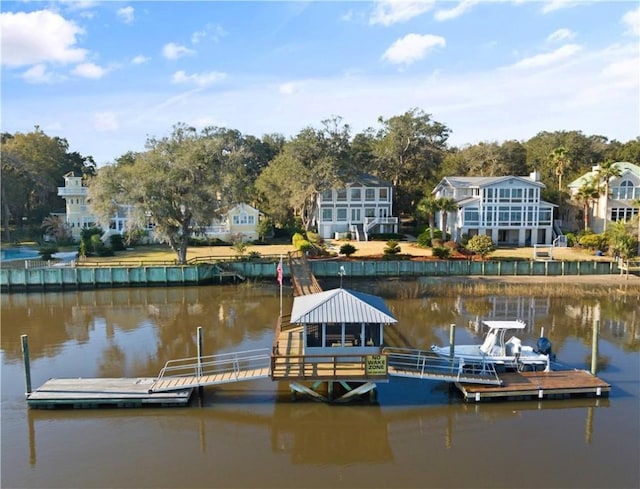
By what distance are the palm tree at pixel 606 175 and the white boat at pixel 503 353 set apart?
38.4 m

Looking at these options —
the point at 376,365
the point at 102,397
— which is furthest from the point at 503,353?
the point at 102,397

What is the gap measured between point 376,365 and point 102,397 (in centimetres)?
913

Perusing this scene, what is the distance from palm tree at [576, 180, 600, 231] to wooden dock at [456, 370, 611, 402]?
39.6 meters

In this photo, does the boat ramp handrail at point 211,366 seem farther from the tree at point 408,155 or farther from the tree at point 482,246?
the tree at point 408,155

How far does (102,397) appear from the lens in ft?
58.1

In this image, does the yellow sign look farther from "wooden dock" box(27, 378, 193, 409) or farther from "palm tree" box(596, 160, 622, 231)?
"palm tree" box(596, 160, 622, 231)

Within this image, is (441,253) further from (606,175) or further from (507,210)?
(606,175)

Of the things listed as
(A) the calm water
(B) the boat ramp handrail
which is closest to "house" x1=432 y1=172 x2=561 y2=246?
(A) the calm water

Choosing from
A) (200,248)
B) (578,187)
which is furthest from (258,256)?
(578,187)

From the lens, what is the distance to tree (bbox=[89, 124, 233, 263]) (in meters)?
38.5

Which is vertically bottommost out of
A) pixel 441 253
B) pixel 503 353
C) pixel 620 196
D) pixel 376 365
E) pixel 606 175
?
pixel 503 353

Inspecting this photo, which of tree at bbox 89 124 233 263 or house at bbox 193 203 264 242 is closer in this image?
tree at bbox 89 124 233 263

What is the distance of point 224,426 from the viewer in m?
16.7

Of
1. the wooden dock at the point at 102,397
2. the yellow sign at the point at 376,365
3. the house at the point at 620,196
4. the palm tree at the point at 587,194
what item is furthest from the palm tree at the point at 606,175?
the wooden dock at the point at 102,397
